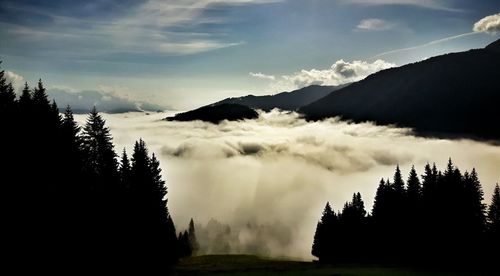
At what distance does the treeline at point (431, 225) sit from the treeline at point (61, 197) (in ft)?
153

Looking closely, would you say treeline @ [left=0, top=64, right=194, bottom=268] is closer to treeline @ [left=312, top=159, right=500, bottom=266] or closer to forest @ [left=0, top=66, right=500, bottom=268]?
forest @ [left=0, top=66, right=500, bottom=268]

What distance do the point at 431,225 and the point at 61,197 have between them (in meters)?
60.7

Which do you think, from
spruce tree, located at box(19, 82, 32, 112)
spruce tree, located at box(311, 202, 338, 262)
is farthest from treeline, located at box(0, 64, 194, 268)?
spruce tree, located at box(311, 202, 338, 262)

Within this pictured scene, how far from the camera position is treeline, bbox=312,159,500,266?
241 ft

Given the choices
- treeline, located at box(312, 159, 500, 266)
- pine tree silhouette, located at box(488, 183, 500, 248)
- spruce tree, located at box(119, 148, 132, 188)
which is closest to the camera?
spruce tree, located at box(119, 148, 132, 188)

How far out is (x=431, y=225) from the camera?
7581cm

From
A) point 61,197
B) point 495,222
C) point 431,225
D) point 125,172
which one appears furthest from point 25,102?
point 495,222

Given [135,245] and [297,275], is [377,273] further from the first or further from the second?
[135,245]

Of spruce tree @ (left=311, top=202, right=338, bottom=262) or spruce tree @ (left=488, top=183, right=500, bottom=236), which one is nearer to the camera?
spruce tree @ (left=488, top=183, right=500, bottom=236)

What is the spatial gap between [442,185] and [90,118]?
56523 millimetres

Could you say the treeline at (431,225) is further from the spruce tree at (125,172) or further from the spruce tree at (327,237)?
the spruce tree at (125,172)

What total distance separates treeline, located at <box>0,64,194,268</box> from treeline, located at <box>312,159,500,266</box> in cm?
4654

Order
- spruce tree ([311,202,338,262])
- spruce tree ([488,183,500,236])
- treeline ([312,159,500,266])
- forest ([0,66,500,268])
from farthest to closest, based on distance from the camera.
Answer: spruce tree ([311,202,338,262]), spruce tree ([488,183,500,236]), treeline ([312,159,500,266]), forest ([0,66,500,268])

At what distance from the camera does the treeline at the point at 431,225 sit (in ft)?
241
